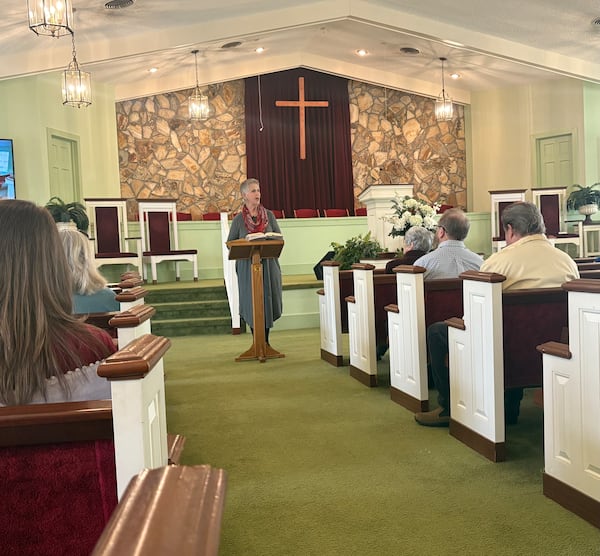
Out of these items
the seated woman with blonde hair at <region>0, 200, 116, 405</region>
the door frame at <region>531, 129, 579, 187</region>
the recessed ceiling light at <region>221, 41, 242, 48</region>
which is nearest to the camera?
the seated woman with blonde hair at <region>0, 200, 116, 405</region>

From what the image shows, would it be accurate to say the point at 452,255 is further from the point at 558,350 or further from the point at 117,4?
the point at 117,4

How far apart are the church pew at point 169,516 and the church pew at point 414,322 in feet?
10.2

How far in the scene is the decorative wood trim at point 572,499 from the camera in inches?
89.1

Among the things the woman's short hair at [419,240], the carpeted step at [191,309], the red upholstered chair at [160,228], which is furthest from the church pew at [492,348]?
the red upholstered chair at [160,228]

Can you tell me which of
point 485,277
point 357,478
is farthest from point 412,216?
point 357,478

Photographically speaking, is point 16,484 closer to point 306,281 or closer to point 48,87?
point 306,281

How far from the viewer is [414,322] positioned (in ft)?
12.3

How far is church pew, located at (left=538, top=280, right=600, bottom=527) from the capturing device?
2266 millimetres

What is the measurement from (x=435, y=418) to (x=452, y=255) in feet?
3.33

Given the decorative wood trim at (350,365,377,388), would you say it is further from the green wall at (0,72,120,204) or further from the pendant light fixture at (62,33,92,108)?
the green wall at (0,72,120,204)

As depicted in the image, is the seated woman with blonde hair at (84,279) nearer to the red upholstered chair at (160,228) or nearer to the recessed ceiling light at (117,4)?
the recessed ceiling light at (117,4)

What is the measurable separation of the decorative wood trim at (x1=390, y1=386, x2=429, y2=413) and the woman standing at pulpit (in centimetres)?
195

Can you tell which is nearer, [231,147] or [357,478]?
[357,478]

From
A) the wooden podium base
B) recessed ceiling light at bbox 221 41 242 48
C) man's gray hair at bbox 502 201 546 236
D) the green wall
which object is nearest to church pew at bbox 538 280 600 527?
man's gray hair at bbox 502 201 546 236
